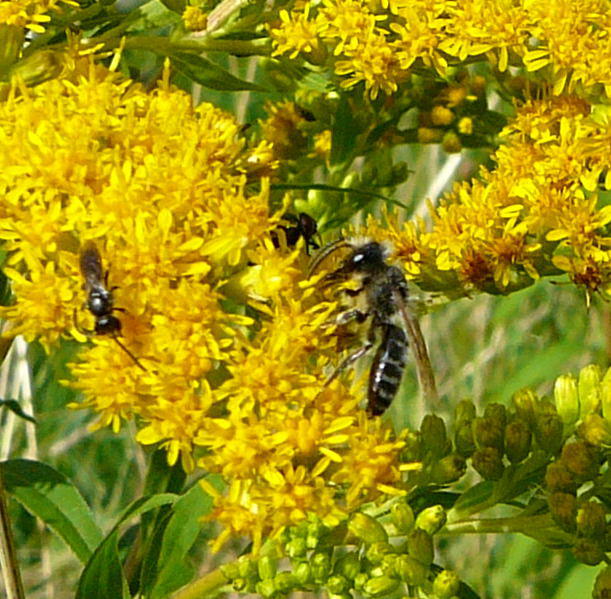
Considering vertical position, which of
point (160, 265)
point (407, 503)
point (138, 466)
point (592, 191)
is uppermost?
point (160, 265)

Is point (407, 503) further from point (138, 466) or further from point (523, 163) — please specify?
point (138, 466)

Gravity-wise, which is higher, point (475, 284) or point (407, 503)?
point (475, 284)

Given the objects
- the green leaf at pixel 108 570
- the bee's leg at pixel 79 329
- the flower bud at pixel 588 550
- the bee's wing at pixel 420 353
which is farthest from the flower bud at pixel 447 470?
the bee's leg at pixel 79 329

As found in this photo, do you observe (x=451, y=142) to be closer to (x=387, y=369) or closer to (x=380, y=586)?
(x=387, y=369)

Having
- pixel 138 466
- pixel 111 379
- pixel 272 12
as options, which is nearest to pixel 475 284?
pixel 272 12

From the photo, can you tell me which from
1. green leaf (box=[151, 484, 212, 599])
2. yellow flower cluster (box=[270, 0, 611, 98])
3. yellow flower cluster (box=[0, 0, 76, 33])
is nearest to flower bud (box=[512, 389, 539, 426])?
green leaf (box=[151, 484, 212, 599])

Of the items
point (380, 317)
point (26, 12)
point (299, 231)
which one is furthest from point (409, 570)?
point (26, 12)
